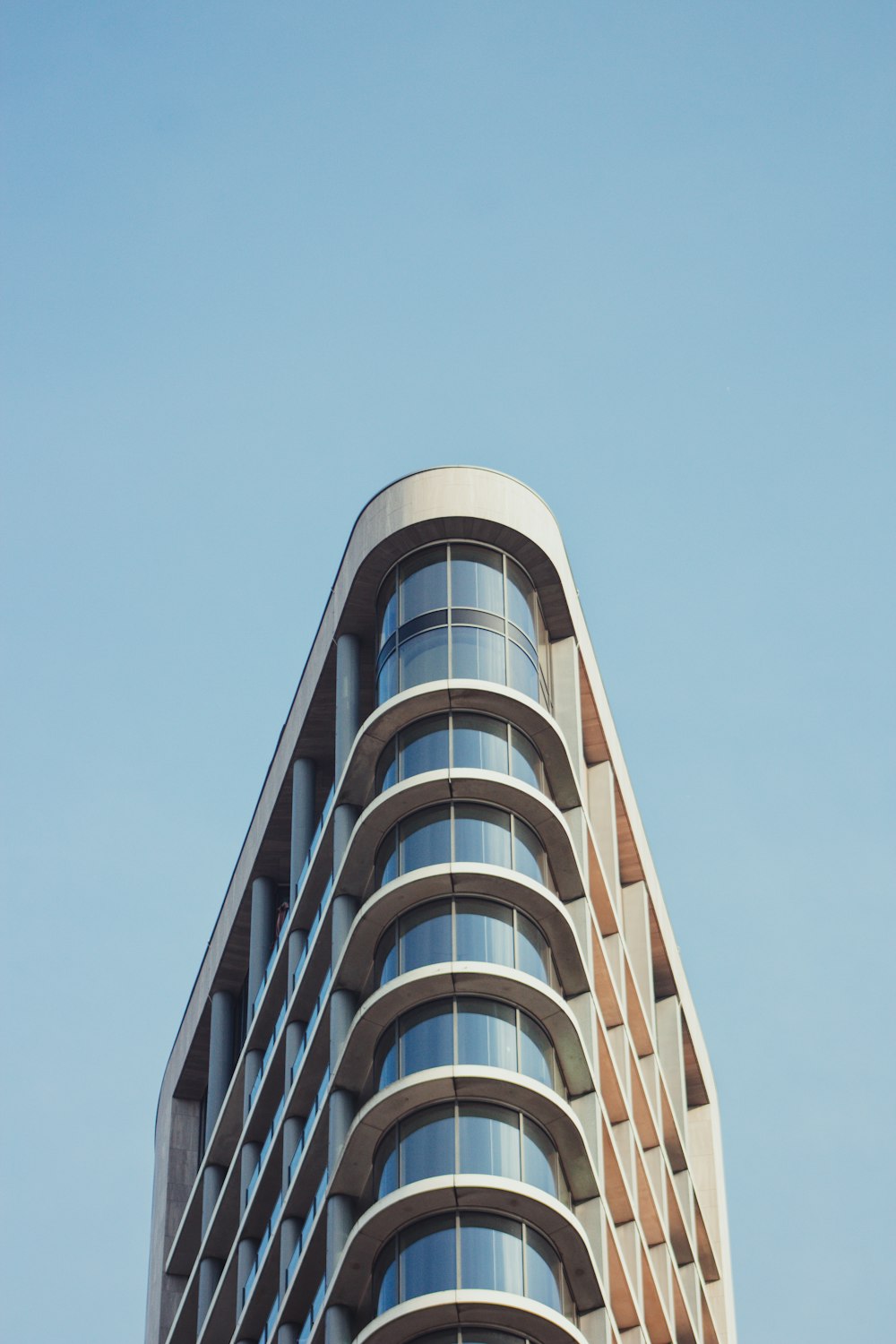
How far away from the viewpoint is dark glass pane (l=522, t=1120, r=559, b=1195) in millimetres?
53156

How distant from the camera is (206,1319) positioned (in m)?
66.6

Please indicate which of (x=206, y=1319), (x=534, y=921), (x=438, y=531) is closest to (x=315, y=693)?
(x=438, y=531)

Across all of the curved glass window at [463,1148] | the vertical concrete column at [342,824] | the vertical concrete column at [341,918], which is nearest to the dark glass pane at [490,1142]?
the curved glass window at [463,1148]

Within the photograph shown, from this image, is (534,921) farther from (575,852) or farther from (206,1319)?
(206,1319)

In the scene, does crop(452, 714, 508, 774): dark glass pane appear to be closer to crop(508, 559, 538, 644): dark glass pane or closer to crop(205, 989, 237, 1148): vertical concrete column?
crop(508, 559, 538, 644): dark glass pane

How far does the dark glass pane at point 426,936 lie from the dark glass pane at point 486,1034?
1.19m

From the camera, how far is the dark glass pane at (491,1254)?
51000 mm

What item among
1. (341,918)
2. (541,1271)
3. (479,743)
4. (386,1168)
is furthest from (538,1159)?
(479,743)

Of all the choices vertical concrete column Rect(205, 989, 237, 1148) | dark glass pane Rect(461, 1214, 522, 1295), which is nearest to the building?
dark glass pane Rect(461, 1214, 522, 1295)

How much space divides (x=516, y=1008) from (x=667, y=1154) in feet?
65.5

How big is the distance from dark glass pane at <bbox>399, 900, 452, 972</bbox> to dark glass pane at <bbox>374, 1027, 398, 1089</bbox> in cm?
151

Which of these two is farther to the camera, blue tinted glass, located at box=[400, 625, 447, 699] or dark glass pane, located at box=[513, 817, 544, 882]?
blue tinted glass, located at box=[400, 625, 447, 699]

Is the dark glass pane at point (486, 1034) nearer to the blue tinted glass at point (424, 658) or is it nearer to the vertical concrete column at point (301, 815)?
the blue tinted glass at point (424, 658)

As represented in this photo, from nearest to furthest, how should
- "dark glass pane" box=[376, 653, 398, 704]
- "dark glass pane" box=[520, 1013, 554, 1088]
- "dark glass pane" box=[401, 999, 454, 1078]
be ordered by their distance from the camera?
"dark glass pane" box=[401, 999, 454, 1078] → "dark glass pane" box=[520, 1013, 554, 1088] → "dark glass pane" box=[376, 653, 398, 704]
